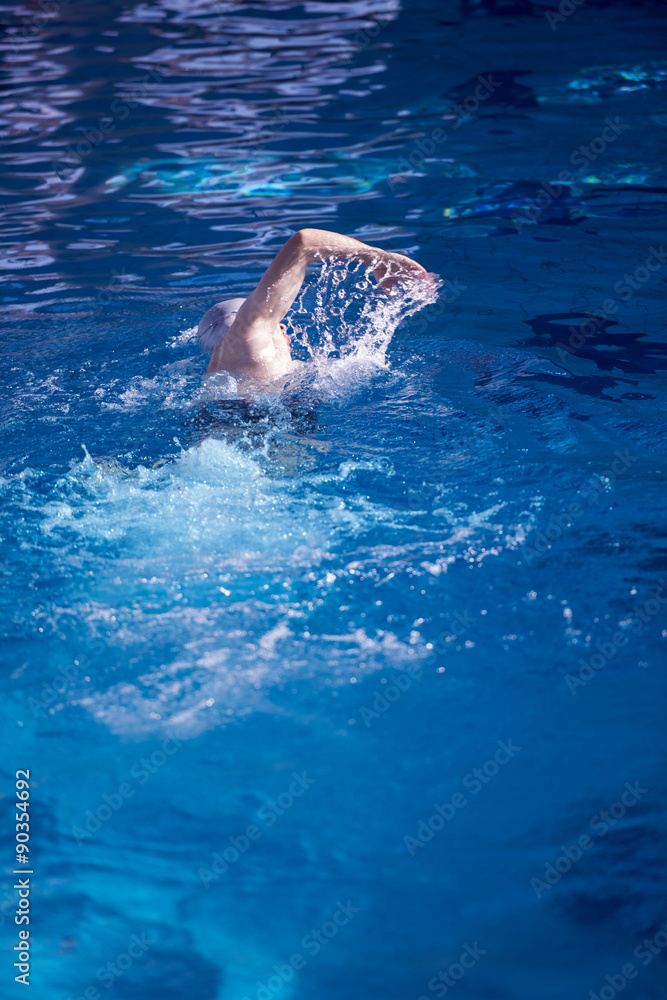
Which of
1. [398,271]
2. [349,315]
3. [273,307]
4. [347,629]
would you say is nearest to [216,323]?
[273,307]

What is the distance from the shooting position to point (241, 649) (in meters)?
2.62

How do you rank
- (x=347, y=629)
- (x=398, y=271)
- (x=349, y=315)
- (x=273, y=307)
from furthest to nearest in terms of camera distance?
(x=349, y=315)
(x=398, y=271)
(x=273, y=307)
(x=347, y=629)

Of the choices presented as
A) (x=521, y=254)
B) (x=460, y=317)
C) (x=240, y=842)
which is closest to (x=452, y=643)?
(x=240, y=842)

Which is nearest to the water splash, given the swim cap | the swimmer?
the swimmer

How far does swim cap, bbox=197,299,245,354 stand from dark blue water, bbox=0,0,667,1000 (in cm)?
33

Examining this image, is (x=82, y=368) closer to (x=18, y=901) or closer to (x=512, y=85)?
(x=18, y=901)

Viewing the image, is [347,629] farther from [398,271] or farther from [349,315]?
[349,315]

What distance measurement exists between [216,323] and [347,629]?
1.83 metres

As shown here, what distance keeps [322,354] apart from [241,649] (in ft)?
8.07

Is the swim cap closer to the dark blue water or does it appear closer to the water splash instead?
the dark blue water

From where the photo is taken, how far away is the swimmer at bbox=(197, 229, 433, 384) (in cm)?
338

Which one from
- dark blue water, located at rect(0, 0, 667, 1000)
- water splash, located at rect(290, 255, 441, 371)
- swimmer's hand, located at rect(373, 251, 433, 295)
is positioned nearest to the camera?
dark blue water, located at rect(0, 0, 667, 1000)

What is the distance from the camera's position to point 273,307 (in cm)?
344

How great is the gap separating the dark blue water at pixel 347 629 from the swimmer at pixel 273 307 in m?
0.22
